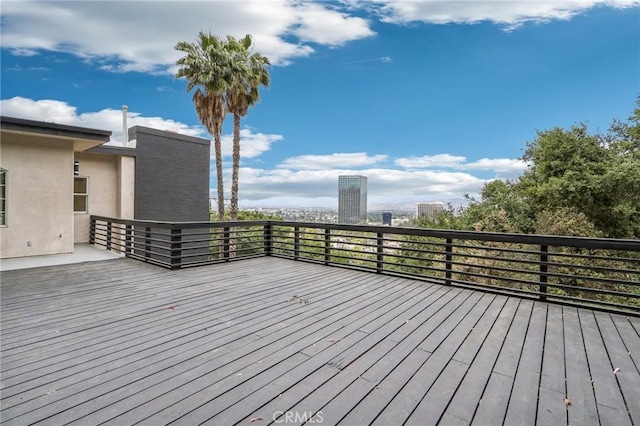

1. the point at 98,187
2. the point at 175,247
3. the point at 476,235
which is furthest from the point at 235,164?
the point at 476,235

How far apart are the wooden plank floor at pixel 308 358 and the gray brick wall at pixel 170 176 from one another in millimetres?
5744

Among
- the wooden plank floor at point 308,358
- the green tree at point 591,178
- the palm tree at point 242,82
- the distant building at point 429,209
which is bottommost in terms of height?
the wooden plank floor at point 308,358

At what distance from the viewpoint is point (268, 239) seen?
696 cm

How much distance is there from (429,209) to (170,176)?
1293 cm

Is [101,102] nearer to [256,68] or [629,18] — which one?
[256,68]

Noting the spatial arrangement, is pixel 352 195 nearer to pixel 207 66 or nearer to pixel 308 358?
pixel 207 66

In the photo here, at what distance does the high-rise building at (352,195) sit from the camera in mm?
16891

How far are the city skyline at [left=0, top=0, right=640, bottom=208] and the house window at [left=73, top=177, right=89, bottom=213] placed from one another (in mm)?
1669

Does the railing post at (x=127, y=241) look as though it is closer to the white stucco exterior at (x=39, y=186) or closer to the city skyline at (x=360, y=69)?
the white stucco exterior at (x=39, y=186)

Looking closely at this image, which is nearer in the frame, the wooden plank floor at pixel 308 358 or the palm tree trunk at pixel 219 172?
the wooden plank floor at pixel 308 358

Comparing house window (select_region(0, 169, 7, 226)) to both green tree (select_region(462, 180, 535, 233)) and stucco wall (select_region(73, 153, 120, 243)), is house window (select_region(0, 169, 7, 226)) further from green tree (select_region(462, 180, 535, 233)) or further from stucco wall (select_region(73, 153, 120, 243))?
green tree (select_region(462, 180, 535, 233))

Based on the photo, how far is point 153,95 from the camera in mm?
12328

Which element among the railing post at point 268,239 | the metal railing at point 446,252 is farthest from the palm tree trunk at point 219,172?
the railing post at point 268,239

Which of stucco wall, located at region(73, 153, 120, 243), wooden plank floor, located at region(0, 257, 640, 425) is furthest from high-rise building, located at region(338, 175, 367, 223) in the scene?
wooden plank floor, located at region(0, 257, 640, 425)
